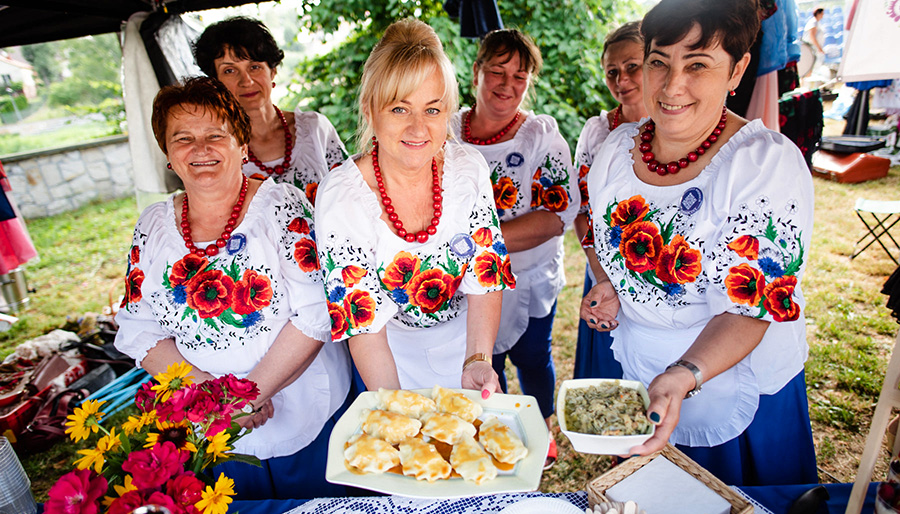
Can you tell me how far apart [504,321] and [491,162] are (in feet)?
2.71

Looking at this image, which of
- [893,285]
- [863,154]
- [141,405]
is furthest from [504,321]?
[863,154]

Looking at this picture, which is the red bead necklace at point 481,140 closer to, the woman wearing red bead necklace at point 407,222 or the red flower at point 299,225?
the woman wearing red bead necklace at point 407,222

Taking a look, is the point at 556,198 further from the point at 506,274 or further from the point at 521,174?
the point at 506,274

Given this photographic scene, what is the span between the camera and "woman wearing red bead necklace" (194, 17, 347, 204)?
100 inches

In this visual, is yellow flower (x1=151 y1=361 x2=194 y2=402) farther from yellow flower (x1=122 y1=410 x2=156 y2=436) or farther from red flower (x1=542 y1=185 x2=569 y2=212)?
red flower (x1=542 y1=185 x2=569 y2=212)

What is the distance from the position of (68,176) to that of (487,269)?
10432 millimetres

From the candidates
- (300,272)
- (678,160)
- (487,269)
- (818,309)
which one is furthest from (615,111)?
(818,309)

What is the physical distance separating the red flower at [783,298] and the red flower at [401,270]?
3.59ft

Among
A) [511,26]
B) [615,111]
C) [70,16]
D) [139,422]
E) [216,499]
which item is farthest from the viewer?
[511,26]

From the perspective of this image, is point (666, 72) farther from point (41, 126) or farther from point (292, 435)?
point (41, 126)

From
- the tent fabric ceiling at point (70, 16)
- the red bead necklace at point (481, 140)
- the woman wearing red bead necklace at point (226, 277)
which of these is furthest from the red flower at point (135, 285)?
the tent fabric ceiling at point (70, 16)

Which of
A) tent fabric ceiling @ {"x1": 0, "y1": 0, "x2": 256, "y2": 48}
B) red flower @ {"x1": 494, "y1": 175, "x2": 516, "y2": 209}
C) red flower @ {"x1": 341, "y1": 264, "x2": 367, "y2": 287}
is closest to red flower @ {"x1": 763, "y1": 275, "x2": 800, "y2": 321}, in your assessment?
red flower @ {"x1": 341, "y1": 264, "x2": 367, "y2": 287}

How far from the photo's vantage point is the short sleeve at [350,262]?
1.77 meters

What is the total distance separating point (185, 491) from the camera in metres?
1.05
